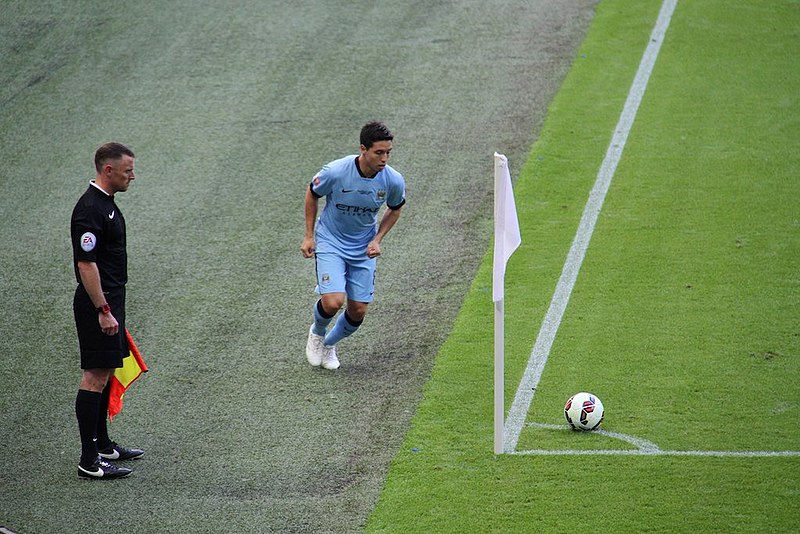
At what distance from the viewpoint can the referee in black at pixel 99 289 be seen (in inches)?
284

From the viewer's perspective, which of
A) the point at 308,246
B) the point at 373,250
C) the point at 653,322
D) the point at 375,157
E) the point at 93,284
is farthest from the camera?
the point at 653,322

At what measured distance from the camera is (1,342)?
9.61 meters

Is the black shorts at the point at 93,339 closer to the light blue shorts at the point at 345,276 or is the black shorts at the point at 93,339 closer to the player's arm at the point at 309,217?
the player's arm at the point at 309,217

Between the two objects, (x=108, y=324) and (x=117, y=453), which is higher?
(x=108, y=324)

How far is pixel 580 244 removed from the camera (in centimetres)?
1156

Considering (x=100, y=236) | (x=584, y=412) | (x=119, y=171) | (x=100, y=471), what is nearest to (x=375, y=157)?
(x=119, y=171)

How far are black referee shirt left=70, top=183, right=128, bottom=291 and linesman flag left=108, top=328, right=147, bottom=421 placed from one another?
495mm

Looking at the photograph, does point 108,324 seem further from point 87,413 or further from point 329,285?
point 329,285

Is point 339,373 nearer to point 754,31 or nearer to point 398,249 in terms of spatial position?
point 398,249

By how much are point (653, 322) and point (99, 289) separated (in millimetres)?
5139

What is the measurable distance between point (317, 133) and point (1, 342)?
556cm

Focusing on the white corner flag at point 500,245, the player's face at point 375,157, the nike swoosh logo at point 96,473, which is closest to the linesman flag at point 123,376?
the nike swoosh logo at point 96,473

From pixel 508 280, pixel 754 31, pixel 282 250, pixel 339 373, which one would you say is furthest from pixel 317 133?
pixel 754 31

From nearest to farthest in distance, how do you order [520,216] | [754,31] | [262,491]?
[262,491] < [520,216] < [754,31]
